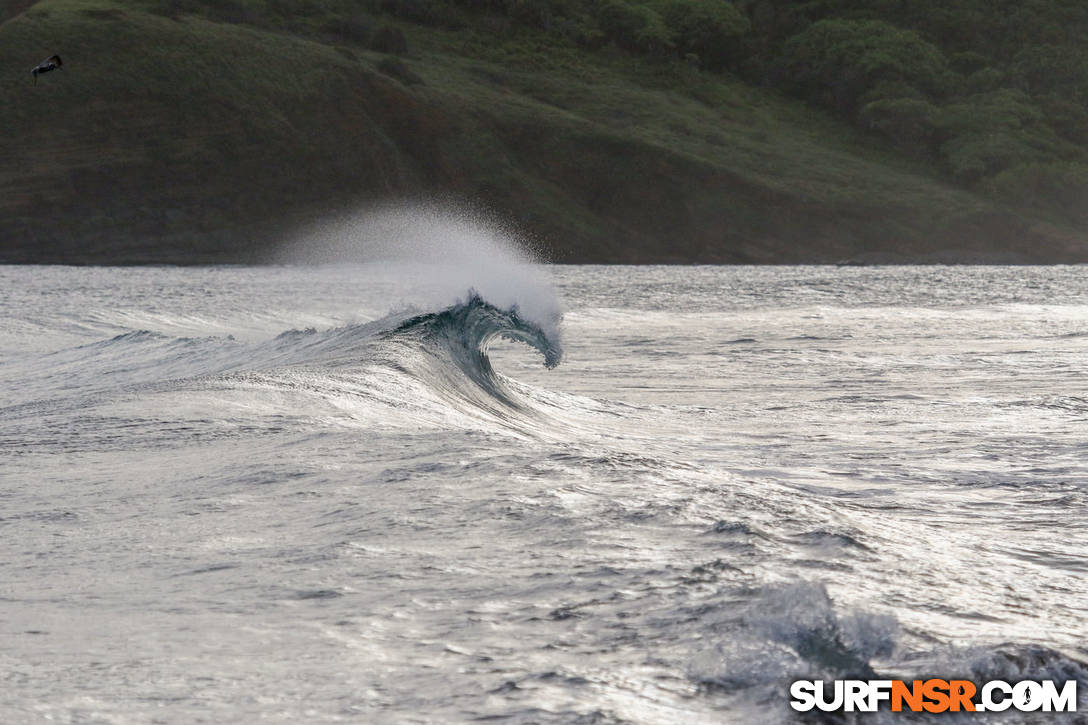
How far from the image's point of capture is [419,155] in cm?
8344

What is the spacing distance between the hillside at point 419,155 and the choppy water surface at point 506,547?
64.1 meters

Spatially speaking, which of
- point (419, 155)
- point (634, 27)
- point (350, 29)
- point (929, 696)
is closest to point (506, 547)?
point (929, 696)

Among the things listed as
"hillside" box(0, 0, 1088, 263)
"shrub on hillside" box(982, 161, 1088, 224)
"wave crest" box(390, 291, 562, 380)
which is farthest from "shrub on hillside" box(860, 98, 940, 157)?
"wave crest" box(390, 291, 562, 380)

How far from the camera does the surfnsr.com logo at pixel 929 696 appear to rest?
11.2 feet

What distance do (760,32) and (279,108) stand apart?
5951 cm

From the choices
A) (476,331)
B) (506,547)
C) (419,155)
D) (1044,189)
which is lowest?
(506,547)

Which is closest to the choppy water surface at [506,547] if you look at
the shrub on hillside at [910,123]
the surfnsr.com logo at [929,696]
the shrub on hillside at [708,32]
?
the surfnsr.com logo at [929,696]

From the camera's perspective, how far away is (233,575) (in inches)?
184

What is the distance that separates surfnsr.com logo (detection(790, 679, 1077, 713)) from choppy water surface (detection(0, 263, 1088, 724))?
0.06 metres

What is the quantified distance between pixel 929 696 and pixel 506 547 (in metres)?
1.93

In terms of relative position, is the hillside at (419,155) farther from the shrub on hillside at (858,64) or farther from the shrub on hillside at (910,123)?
the shrub on hillside at (858,64)

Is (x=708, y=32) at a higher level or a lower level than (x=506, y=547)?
higher

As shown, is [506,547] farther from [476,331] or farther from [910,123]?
[910,123]

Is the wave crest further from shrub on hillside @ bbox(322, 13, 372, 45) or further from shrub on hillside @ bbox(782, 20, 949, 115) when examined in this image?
shrub on hillside @ bbox(782, 20, 949, 115)
